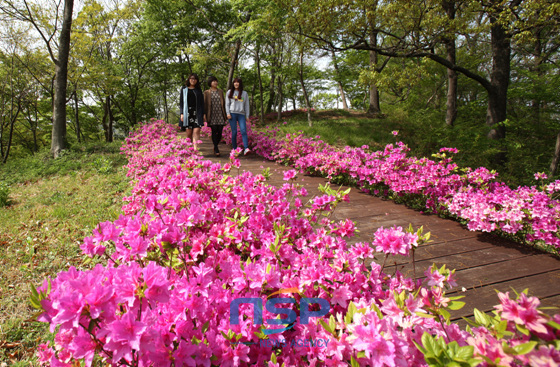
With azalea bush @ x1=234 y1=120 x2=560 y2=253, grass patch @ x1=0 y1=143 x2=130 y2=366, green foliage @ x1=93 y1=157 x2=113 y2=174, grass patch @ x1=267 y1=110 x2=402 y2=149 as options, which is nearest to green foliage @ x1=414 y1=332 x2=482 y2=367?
grass patch @ x1=0 y1=143 x2=130 y2=366

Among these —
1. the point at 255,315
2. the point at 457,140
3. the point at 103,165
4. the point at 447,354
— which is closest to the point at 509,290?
the point at 447,354

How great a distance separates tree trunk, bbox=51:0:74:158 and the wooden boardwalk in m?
10.6

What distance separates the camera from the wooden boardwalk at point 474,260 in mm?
2158

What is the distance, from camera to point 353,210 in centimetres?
405

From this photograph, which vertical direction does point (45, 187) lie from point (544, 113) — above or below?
below

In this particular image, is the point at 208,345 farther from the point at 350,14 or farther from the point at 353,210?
the point at 350,14

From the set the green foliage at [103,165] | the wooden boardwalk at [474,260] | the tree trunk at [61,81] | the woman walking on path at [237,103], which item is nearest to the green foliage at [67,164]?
the green foliage at [103,165]

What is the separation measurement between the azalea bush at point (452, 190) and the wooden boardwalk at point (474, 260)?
0.17 meters

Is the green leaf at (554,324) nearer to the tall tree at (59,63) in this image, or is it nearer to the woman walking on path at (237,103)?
the woman walking on path at (237,103)

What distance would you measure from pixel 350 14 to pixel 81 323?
31.7 ft

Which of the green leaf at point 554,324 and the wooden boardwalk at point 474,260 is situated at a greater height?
the green leaf at point 554,324

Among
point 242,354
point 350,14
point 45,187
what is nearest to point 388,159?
point 242,354

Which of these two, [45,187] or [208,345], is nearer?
[208,345]

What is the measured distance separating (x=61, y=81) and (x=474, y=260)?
41.7 ft
